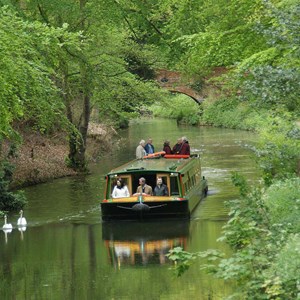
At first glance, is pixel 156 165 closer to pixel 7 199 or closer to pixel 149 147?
pixel 7 199

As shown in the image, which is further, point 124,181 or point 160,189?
point 124,181

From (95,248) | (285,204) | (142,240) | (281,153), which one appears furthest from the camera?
(142,240)

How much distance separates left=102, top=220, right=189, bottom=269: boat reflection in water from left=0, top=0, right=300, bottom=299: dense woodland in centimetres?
180

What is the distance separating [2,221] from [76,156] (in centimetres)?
1249

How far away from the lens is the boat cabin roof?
84.9 ft

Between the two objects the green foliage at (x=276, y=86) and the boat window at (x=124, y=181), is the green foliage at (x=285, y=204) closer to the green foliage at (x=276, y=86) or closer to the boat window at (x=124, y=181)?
the green foliage at (x=276, y=86)

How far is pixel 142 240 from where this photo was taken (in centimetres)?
2223

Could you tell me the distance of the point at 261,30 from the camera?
1972cm

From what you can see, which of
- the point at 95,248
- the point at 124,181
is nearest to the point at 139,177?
the point at 124,181

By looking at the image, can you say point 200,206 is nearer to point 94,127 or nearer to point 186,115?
point 94,127

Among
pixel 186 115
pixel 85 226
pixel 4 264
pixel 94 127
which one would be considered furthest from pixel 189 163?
pixel 186 115

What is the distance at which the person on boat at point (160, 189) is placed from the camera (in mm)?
25281

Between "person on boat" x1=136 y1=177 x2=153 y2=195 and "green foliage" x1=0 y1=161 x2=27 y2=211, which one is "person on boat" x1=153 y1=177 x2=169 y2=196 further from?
"green foliage" x1=0 y1=161 x2=27 y2=211

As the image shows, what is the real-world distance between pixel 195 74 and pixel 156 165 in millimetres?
7786
